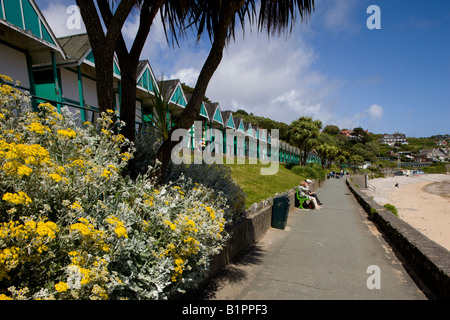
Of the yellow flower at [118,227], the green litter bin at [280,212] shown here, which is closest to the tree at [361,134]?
the green litter bin at [280,212]

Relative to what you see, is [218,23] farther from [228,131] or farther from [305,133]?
Result: [305,133]

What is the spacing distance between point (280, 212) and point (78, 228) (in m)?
6.79

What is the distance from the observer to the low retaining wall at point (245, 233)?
4.35 m

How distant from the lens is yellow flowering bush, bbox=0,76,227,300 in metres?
1.68

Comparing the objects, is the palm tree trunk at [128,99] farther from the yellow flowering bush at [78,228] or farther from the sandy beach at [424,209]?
the sandy beach at [424,209]

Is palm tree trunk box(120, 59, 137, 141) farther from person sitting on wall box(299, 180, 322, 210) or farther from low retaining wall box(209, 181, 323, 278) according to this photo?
person sitting on wall box(299, 180, 322, 210)

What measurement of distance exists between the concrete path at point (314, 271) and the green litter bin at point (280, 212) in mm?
339

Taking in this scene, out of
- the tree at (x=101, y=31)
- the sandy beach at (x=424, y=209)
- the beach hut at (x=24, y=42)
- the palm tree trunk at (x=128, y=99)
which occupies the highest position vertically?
the beach hut at (x=24, y=42)

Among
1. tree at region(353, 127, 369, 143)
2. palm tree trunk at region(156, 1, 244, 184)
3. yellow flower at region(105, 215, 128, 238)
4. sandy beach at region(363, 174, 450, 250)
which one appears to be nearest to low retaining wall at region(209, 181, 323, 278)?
palm tree trunk at region(156, 1, 244, 184)
